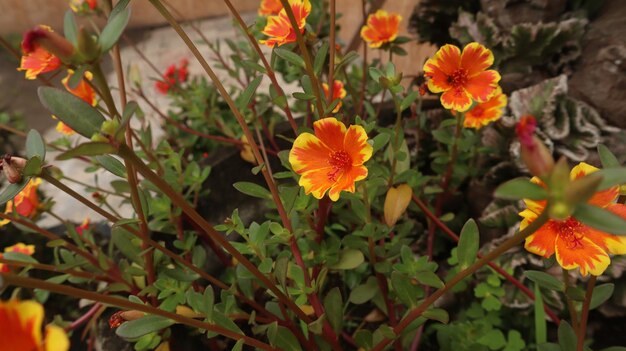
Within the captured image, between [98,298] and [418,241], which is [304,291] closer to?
[98,298]

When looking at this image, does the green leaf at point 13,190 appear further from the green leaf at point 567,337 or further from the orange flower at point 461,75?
the green leaf at point 567,337

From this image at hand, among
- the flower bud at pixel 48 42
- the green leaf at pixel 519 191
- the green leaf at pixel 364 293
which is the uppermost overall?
the flower bud at pixel 48 42

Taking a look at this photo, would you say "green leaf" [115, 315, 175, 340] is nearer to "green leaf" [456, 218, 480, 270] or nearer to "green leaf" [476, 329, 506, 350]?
"green leaf" [456, 218, 480, 270]

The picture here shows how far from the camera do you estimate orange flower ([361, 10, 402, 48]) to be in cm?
87

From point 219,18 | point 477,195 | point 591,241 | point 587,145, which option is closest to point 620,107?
point 587,145

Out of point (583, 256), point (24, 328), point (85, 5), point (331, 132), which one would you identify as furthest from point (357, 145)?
point (85, 5)

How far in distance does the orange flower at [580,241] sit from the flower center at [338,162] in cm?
20

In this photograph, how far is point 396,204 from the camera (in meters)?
0.63

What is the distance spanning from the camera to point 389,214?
2.08 feet

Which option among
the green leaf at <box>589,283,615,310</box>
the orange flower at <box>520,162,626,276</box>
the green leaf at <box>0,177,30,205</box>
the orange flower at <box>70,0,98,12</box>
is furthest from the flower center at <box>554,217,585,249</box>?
the orange flower at <box>70,0,98,12</box>

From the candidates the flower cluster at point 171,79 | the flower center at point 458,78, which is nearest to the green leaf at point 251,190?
the flower center at point 458,78

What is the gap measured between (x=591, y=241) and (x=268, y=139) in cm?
73

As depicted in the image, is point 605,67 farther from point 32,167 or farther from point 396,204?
point 32,167

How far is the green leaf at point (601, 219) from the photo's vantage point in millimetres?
297
